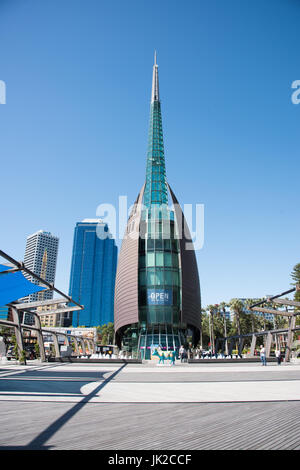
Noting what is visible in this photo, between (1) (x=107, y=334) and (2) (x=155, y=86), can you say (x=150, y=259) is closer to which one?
(2) (x=155, y=86)

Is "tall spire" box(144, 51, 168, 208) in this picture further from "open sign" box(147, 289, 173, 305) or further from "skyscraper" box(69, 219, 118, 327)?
"skyscraper" box(69, 219, 118, 327)

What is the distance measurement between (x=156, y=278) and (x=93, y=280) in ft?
494

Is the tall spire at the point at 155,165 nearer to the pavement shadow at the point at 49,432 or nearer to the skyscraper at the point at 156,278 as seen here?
the skyscraper at the point at 156,278

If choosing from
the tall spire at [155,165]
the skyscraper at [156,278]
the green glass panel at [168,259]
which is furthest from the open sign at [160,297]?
the tall spire at [155,165]

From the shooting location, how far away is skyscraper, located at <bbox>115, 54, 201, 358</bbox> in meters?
45.7

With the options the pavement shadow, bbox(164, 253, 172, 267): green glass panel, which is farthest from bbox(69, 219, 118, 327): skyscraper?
the pavement shadow

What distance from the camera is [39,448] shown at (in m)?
3.74

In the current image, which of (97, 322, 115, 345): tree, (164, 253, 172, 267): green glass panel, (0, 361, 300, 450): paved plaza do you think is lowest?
(97, 322, 115, 345): tree

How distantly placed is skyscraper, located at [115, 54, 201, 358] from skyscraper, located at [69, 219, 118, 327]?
448 ft

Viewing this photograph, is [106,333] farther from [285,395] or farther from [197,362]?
A: [285,395]

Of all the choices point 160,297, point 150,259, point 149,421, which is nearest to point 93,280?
point 150,259

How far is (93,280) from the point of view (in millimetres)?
191250
